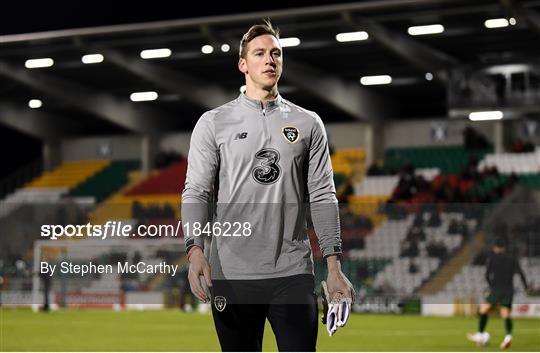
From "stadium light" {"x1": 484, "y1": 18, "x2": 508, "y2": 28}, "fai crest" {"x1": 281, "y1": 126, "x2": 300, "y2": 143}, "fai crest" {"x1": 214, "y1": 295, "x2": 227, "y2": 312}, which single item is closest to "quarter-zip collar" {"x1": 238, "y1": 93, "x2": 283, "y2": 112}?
"fai crest" {"x1": 281, "y1": 126, "x2": 300, "y2": 143}

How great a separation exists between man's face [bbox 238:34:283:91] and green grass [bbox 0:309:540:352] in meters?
10.7

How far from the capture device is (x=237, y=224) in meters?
4.96

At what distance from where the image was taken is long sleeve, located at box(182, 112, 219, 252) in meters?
4.91

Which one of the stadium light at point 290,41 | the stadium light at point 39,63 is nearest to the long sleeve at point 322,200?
the stadium light at point 290,41

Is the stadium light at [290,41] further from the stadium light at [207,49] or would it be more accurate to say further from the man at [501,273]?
the man at [501,273]

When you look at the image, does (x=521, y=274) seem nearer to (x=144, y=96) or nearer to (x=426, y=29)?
(x=426, y=29)

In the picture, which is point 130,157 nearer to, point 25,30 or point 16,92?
point 16,92

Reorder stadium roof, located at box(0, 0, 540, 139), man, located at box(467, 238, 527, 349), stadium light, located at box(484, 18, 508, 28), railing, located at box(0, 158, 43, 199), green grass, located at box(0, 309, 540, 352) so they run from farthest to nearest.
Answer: railing, located at box(0, 158, 43, 199) → stadium roof, located at box(0, 0, 540, 139) → stadium light, located at box(484, 18, 508, 28) → green grass, located at box(0, 309, 540, 352) → man, located at box(467, 238, 527, 349)

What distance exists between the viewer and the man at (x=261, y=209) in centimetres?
494

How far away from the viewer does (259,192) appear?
494cm

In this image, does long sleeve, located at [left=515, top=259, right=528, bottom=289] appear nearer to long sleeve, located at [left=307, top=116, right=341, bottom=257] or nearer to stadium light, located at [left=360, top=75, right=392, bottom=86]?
long sleeve, located at [left=307, top=116, right=341, bottom=257]

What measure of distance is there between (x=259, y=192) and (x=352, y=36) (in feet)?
88.5

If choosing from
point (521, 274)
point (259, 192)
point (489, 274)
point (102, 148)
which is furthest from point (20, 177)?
point (259, 192)

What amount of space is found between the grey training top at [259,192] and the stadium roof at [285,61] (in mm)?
23537
